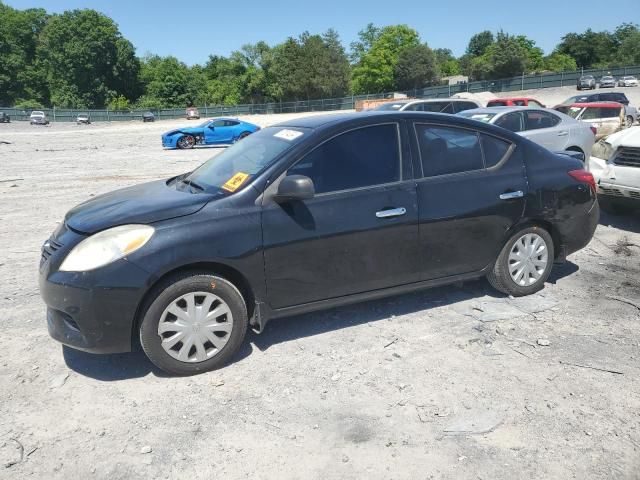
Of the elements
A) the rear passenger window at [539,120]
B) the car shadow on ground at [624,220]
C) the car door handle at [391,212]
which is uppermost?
the rear passenger window at [539,120]

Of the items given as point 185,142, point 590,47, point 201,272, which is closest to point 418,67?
point 590,47

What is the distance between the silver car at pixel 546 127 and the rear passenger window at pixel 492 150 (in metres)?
5.82

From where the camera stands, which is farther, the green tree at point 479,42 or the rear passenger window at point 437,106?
the green tree at point 479,42

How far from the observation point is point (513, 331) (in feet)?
14.0

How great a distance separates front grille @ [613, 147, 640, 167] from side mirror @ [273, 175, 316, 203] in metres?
5.37

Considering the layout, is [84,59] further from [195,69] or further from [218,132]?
[218,132]

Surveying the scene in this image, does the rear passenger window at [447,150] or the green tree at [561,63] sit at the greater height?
the green tree at [561,63]

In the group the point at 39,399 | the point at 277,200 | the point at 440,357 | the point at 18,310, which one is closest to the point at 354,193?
the point at 277,200

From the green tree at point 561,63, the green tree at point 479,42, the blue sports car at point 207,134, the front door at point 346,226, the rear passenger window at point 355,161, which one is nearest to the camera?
the front door at point 346,226

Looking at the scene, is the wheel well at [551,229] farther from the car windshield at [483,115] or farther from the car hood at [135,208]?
the car windshield at [483,115]

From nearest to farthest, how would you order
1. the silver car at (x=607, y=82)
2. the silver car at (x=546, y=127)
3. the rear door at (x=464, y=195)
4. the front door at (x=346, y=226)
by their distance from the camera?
the front door at (x=346, y=226)
the rear door at (x=464, y=195)
the silver car at (x=546, y=127)
the silver car at (x=607, y=82)

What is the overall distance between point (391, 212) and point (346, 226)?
0.41 meters

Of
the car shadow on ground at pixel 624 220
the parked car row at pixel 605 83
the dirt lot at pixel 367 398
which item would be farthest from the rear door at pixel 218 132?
the parked car row at pixel 605 83

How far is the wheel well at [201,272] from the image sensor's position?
3482 mm
